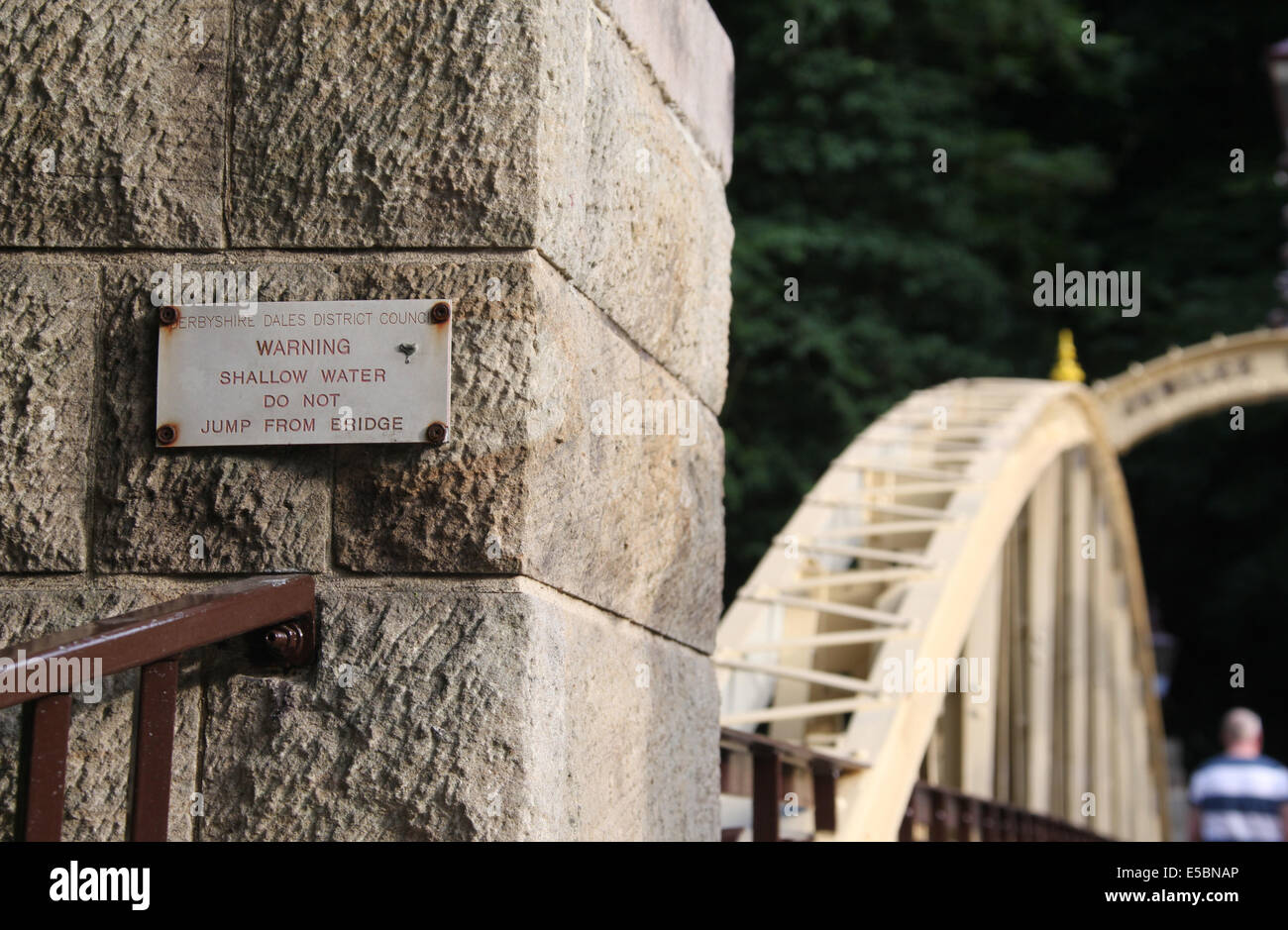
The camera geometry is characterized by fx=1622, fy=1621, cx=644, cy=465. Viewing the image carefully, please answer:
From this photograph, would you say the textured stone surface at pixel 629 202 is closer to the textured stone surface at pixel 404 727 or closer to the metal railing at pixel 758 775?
the textured stone surface at pixel 404 727

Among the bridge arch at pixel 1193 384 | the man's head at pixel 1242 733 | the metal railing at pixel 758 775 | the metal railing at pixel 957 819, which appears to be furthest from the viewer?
the bridge arch at pixel 1193 384

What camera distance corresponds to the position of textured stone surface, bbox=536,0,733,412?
7.02 feet

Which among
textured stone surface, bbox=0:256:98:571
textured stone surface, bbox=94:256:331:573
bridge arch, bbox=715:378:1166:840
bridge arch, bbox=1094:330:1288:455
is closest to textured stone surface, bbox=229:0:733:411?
textured stone surface, bbox=94:256:331:573

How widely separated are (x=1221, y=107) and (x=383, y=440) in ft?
61.0

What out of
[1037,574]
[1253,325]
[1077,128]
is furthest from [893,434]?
[1077,128]

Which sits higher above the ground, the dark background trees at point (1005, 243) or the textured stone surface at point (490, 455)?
the dark background trees at point (1005, 243)

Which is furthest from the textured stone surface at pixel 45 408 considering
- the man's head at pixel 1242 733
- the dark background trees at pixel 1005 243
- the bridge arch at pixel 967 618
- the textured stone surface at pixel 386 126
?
the dark background trees at pixel 1005 243

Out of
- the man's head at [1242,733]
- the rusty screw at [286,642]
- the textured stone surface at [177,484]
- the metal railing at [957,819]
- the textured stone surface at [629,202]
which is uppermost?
the textured stone surface at [629,202]

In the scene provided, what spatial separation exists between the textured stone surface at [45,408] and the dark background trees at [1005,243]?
12.2 meters

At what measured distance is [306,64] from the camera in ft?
6.95

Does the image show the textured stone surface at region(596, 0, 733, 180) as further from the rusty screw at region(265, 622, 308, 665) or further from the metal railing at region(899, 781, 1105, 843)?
the metal railing at region(899, 781, 1105, 843)

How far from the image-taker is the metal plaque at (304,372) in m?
2.07

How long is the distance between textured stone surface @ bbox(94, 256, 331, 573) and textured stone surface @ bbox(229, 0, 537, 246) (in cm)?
10

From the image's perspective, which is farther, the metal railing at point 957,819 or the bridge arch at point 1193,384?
the bridge arch at point 1193,384
